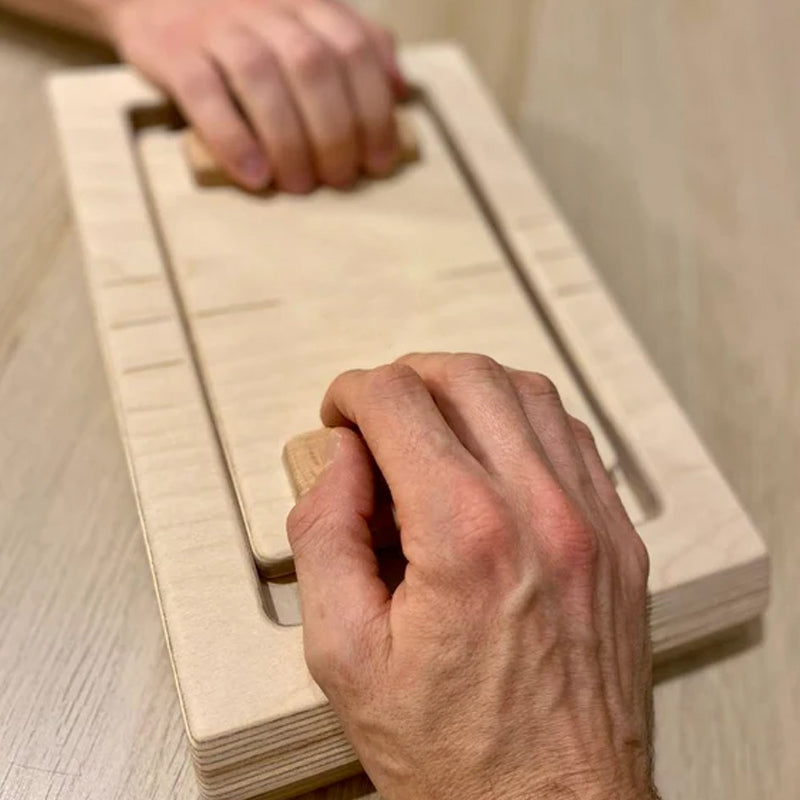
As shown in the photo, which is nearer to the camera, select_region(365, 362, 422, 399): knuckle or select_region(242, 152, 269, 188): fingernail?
select_region(365, 362, 422, 399): knuckle

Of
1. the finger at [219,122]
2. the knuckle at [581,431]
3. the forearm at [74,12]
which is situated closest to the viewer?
the knuckle at [581,431]

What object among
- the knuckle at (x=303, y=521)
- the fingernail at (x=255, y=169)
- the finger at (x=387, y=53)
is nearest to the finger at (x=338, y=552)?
the knuckle at (x=303, y=521)

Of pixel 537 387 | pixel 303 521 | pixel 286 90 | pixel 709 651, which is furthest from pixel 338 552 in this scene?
pixel 286 90

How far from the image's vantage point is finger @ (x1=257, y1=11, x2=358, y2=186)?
64 centimetres

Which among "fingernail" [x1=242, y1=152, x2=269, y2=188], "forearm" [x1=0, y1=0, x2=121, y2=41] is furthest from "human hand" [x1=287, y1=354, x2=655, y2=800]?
"forearm" [x1=0, y1=0, x2=121, y2=41]

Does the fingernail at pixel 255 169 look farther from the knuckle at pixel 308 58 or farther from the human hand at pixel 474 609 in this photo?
the human hand at pixel 474 609

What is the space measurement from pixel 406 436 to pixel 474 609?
0.28 feet

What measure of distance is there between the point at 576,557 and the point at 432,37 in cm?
62

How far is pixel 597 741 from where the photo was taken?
16.1 inches

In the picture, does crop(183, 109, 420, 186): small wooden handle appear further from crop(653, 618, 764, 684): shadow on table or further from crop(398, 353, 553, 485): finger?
crop(653, 618, 764, 684): shadow on table

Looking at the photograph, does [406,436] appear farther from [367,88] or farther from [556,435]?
[367,88]

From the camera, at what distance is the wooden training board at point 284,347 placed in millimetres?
447

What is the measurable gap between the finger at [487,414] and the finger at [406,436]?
0.05 feet

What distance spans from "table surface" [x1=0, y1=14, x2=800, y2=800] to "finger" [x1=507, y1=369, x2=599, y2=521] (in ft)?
0.45
